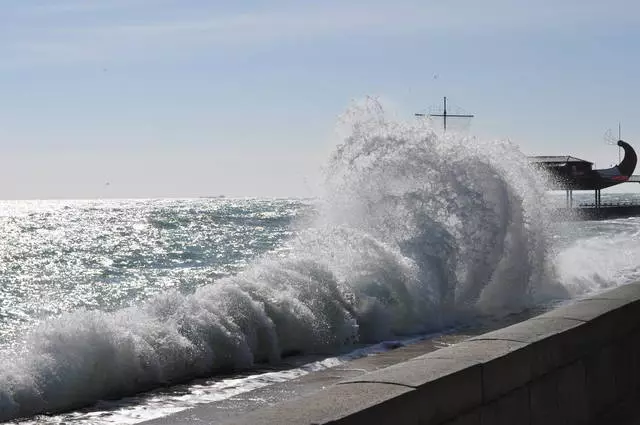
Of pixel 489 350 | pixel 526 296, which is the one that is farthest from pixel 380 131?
pixel 489 350

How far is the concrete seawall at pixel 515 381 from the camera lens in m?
3.23

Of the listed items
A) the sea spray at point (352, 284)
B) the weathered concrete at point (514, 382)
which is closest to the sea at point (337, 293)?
the sea spray at point (352, 284)

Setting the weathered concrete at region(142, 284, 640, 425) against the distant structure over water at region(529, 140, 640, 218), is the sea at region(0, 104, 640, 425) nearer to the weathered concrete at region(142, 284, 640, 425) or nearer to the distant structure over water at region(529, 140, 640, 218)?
the weathered concrete at region(142, 284, 640, 425)

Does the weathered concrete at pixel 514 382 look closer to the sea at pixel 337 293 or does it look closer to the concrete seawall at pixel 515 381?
the concrete seawall at pixel 515 381

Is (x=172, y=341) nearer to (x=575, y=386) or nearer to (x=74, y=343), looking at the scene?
(x=74, y=343)

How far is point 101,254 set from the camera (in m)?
45.0

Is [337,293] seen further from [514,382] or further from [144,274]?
[144,274]

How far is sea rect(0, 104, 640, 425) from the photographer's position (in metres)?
8.75

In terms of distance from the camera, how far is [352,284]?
13484 millimetres

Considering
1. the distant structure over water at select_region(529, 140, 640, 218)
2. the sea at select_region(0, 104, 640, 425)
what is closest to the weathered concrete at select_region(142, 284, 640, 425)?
the sea at select_region(0, 104, 640, 425)

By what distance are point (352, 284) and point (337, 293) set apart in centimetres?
72

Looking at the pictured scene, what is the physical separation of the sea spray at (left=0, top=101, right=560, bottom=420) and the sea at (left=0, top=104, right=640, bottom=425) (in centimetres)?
3

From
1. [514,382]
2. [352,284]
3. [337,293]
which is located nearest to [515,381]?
[514,382]

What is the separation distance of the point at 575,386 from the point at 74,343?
582 centimetres
